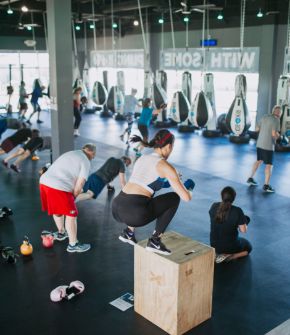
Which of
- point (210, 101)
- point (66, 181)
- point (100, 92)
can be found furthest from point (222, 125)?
point (66, 181)

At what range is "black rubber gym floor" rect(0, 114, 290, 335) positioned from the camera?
12.7 ft

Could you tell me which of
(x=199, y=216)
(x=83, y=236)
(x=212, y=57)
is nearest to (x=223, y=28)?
(x=212, y=57)

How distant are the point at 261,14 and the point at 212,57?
2868 millimetres

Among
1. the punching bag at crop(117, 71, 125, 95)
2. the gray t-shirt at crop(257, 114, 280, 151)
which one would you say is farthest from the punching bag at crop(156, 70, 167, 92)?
the gray t-shirt at crop(257, 114, 280, 151)

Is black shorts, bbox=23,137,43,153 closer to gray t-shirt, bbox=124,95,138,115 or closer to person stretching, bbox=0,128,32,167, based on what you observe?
person stretching, bbox=0,128,32,167

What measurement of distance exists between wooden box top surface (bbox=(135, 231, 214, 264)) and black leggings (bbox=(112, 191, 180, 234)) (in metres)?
0.17

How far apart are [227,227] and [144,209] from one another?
1449 millimetres

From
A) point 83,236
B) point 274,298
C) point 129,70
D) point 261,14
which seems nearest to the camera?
point 274,298

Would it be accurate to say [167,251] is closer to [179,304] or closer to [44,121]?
[179,304]

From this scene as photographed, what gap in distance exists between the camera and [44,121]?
1546 centimetres

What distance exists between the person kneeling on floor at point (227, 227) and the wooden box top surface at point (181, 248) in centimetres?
91

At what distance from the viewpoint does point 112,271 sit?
15.8 ft

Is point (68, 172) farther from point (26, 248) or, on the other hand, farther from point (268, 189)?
point (268, 189)

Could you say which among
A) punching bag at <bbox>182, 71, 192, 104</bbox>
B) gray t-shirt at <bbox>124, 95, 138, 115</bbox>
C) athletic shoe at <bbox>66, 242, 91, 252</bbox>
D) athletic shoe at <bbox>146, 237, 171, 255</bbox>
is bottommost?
athletic shoe at <bbox>66, 242, 91, 252</bbox>
